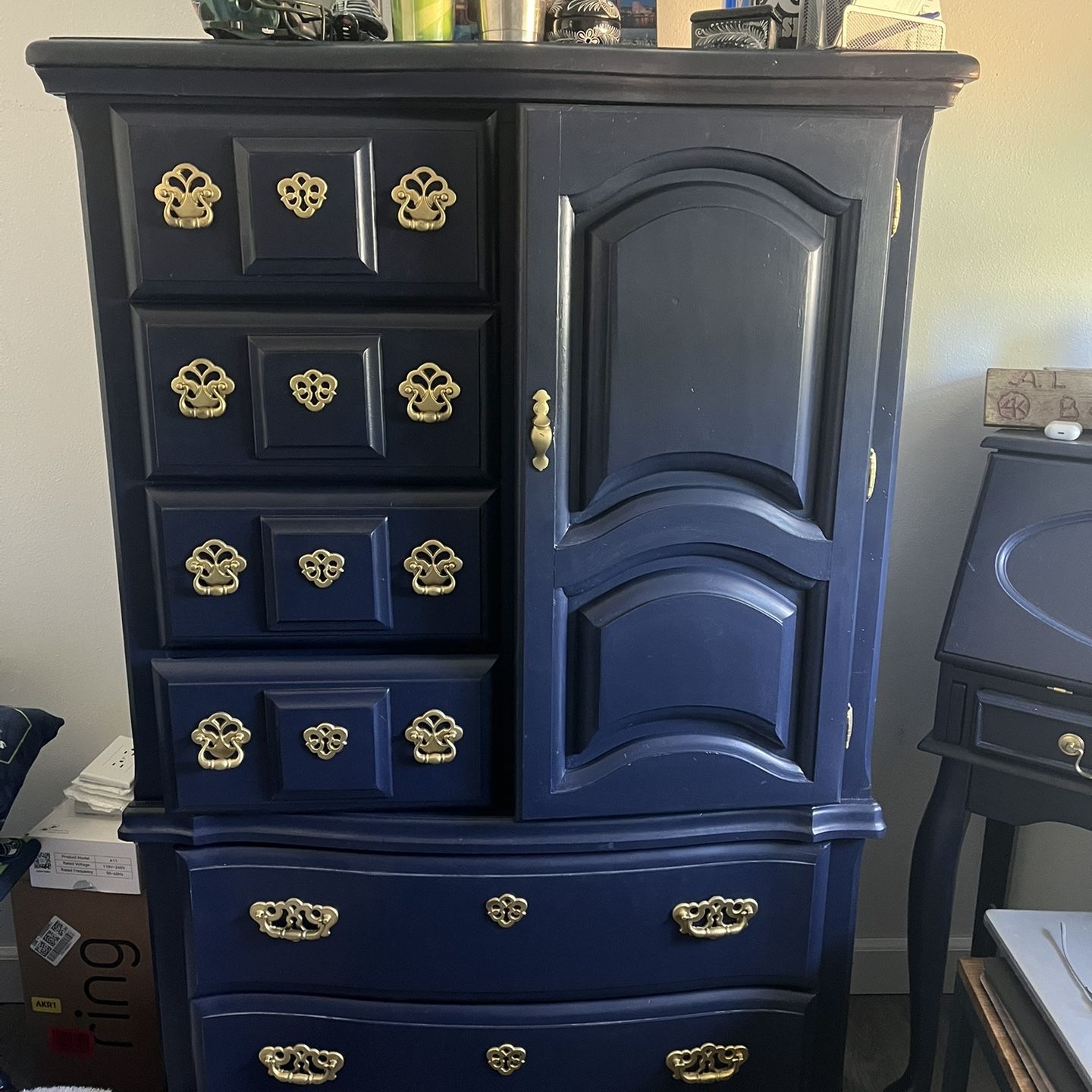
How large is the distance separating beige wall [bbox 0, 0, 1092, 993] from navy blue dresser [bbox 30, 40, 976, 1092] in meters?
0.62

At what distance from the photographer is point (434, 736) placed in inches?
51.3

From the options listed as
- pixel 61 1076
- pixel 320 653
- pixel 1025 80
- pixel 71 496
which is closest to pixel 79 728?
pixel 71 496

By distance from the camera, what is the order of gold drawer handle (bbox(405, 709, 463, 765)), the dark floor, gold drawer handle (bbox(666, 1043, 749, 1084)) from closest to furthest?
1. gold drawer handle (bbox(405, 709, 463, 765))
2. gold drawer handle (bbox(666, 1043, 749, 1084))
3. the dark floor

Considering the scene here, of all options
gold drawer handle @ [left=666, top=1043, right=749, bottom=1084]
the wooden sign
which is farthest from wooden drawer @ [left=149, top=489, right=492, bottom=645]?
→ the wooden sign

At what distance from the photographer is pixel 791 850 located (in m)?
1.36

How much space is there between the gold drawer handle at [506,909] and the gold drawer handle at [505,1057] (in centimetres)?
Answer: 20

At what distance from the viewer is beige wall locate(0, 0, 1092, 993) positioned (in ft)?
5.40

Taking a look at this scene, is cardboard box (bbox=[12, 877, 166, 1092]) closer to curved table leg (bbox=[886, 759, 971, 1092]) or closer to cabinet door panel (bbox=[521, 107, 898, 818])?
cabinet door panel (bbox=[521, 107, 898, 818])

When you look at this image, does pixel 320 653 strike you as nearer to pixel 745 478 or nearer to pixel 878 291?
pixel 745 478

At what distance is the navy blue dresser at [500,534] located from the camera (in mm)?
1129

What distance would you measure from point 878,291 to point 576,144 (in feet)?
1.37

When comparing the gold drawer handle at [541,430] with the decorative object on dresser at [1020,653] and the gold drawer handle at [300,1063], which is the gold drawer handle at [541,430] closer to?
the decorative object on dresser at [1020,653]

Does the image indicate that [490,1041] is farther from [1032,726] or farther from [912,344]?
[912,344]

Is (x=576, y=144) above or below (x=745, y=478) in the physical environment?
above
